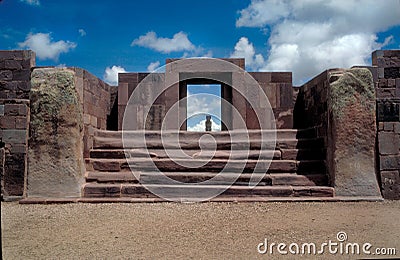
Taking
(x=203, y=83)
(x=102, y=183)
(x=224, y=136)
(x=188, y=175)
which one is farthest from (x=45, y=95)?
(x=203, y=83)

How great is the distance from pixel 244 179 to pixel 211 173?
1.91ft

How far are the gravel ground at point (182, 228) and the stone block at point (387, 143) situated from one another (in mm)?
1024

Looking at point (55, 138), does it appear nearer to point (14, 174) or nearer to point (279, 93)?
point (14, 174)

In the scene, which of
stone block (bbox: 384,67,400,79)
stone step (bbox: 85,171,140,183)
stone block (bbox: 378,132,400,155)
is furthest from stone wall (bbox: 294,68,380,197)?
stone step (bbox: 85,171,140,183)

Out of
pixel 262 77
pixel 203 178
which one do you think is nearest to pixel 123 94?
pixel 262 77

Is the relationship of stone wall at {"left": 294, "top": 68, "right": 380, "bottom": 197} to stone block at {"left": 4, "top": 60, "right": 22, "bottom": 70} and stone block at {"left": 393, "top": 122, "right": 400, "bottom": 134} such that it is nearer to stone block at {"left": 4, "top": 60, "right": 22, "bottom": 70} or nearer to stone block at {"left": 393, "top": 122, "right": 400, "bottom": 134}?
stone block at {"left": 393, "top": 122, "right": 400, "bottom": 134}

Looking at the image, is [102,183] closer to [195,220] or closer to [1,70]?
[195,220]

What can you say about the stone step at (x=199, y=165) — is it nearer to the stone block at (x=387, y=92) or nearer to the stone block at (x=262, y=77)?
the stone block at (x=387, y=92)

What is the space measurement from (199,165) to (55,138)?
2.50m

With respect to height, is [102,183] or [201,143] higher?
[201,143]

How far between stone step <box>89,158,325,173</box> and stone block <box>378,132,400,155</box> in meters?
1.03

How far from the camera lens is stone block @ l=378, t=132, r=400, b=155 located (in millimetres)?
6777

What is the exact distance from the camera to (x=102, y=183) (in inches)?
261
